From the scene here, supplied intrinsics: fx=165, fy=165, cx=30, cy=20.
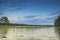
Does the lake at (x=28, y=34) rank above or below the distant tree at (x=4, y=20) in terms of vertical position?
below

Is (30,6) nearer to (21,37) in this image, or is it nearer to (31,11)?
(31,11)

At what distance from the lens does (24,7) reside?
2305 millimetres

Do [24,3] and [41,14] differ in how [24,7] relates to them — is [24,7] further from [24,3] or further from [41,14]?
[41,14]

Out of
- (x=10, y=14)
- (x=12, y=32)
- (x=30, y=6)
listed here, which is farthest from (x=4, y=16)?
(x=30, y=6)

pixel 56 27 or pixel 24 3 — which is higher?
pixel 24 3

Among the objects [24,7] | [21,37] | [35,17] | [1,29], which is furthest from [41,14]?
[1,29]

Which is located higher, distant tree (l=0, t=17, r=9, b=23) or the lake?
distant tree (l=0, t=17, r=9, b=23)

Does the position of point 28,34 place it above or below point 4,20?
below

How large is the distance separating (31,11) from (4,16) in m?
0.38

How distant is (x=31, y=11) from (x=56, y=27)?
1.37ft

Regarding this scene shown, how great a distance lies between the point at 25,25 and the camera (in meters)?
2.29

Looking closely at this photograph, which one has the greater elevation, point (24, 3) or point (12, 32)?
point (24, 3)

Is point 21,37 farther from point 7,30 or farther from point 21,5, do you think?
point 21,5

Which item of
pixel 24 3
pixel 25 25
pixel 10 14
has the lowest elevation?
pixel 25 25
